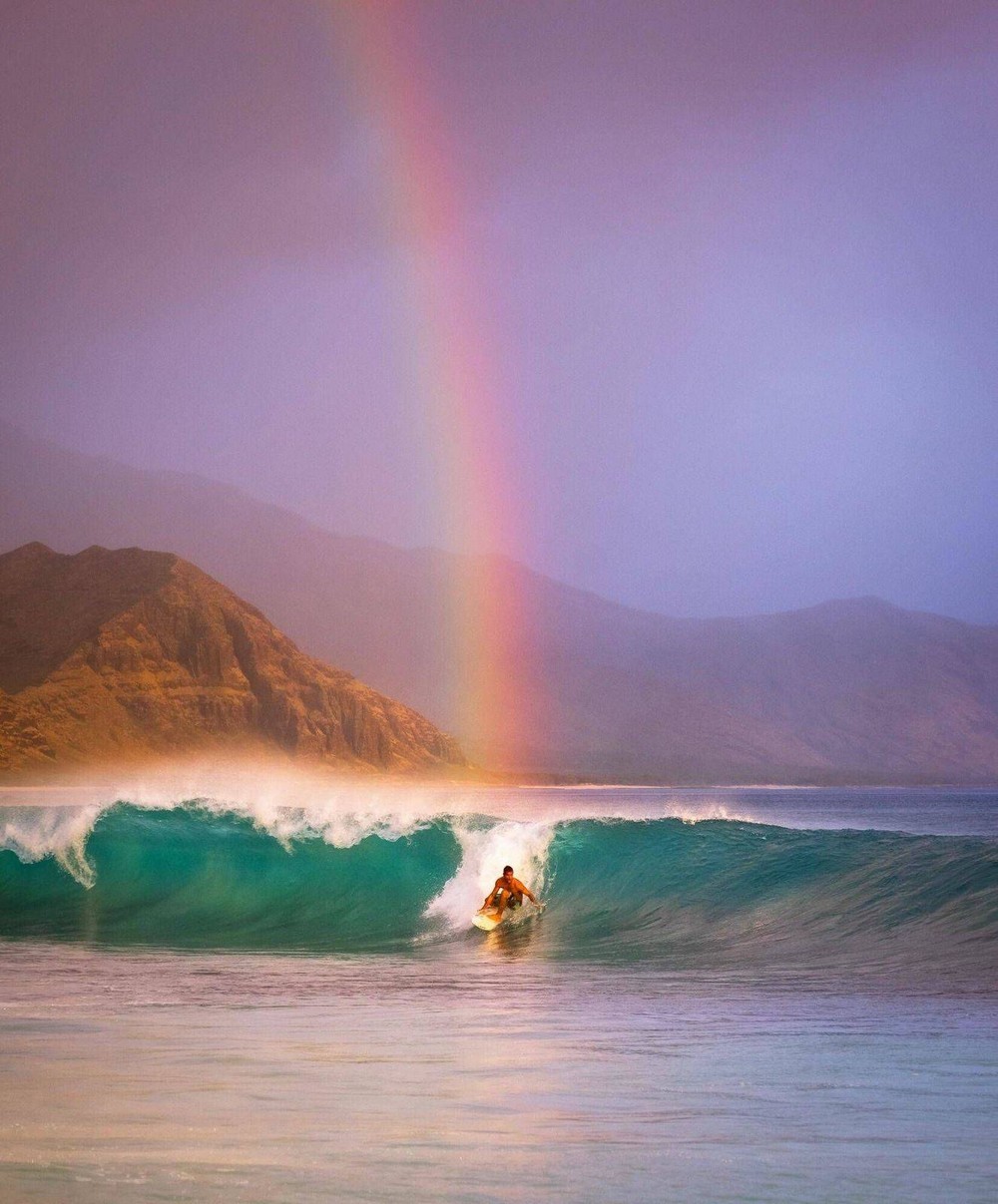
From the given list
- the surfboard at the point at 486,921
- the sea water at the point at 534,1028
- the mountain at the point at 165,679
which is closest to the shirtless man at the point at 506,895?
the surfboard at the point at 486,921

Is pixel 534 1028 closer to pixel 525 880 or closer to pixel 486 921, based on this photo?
pixel 486 921

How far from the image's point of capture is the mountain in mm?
167125

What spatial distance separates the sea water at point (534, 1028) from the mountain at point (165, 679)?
138 m

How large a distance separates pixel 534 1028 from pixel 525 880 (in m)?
16.4

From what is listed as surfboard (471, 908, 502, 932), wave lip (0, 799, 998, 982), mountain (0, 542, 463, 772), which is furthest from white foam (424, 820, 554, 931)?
mountain (0, 542, 463, 772)

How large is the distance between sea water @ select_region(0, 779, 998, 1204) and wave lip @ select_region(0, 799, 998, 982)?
111mm

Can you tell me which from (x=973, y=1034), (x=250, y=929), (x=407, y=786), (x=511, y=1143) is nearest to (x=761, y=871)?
(x=250, y=929)

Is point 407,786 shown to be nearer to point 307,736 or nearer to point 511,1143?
point 307,736

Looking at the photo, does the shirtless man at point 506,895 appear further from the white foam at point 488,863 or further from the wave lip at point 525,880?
the white foam at point 488,863

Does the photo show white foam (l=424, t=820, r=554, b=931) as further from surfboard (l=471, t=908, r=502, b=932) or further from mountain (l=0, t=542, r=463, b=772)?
mountain (l=0, t=542, r=463, b=772)

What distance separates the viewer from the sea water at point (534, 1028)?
864cm

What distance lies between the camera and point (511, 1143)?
9180 millimetres

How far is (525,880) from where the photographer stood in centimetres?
3028

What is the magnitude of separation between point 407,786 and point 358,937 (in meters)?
152
